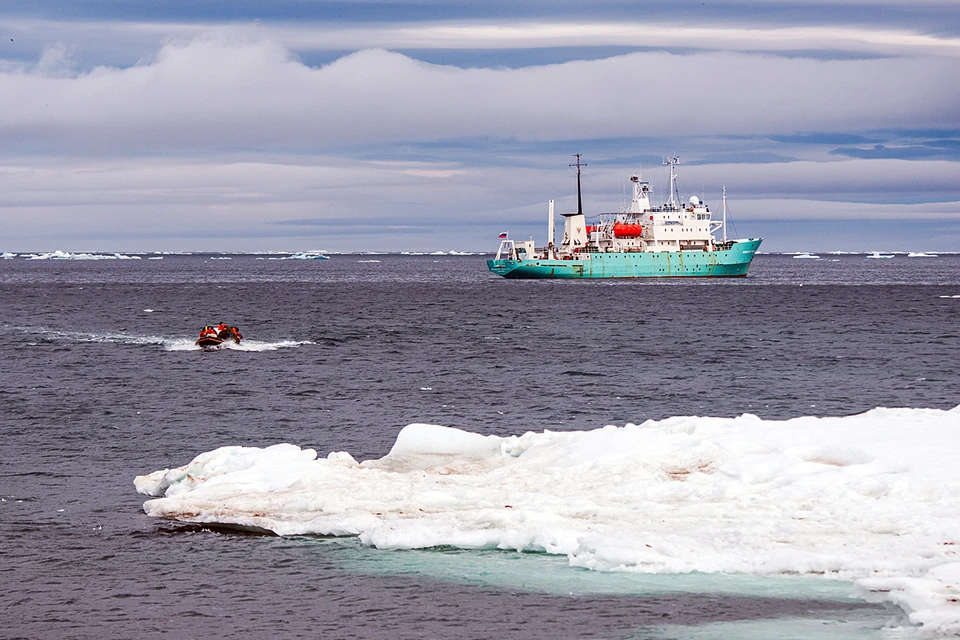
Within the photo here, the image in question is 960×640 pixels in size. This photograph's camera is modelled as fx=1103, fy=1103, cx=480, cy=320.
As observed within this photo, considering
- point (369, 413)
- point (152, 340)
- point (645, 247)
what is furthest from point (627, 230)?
point (369, 413)

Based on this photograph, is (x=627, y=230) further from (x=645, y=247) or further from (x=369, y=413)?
(x=369, y=413)

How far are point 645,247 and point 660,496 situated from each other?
112714 mm

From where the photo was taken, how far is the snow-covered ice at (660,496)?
1352 cm

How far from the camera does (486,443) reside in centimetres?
2066

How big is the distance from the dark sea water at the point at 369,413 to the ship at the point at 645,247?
130 ft

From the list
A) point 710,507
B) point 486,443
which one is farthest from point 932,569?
point 486,443

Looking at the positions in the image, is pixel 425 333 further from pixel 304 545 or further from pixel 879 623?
pixel 879 623

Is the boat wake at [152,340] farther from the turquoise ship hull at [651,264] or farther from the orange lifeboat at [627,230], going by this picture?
the turquoise ship hull at [651,264]


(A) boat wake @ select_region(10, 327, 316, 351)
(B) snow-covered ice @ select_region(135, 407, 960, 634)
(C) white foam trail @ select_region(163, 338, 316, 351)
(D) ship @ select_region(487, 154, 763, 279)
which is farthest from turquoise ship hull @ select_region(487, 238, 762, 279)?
(B) snow-covered ice @ select_region(135, 407, 960, 634)

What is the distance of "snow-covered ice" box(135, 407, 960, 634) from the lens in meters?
13.5

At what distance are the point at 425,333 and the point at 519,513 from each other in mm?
45448

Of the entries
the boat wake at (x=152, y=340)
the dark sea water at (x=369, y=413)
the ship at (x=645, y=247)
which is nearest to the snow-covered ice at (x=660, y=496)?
the dark sea water at (x=369, y=413)

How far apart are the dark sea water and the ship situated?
39733mm

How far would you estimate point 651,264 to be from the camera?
12712cm
